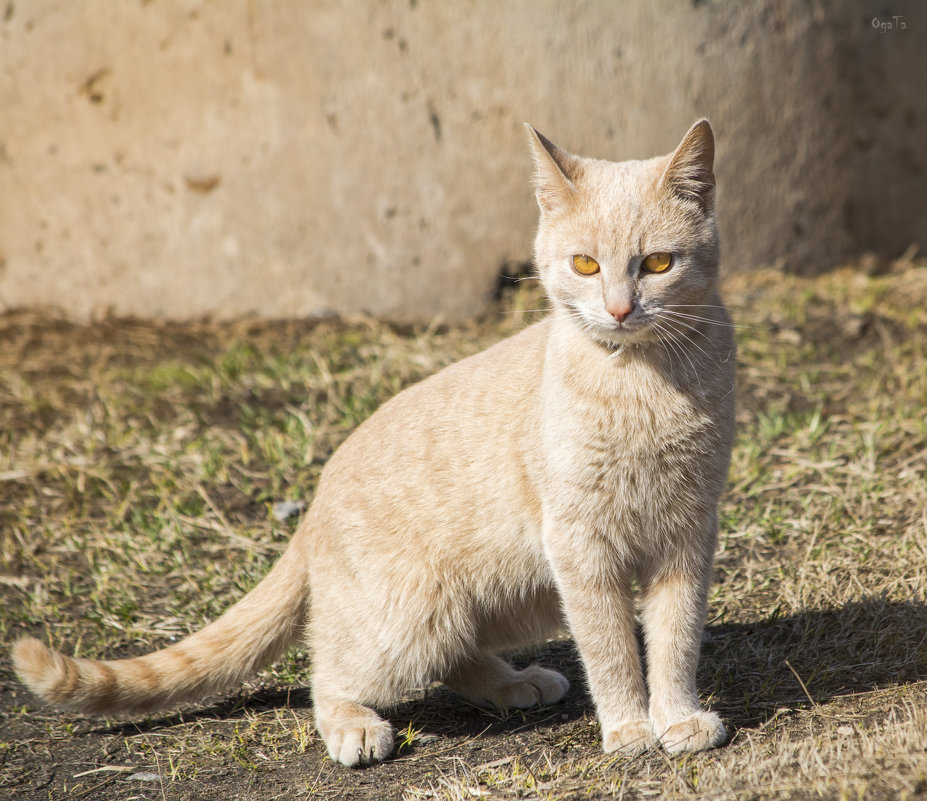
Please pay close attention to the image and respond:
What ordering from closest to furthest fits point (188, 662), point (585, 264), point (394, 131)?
1. point (585, 264)
2. point (188, 662)
3. point (394, 131)

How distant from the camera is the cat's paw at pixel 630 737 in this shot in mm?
2318

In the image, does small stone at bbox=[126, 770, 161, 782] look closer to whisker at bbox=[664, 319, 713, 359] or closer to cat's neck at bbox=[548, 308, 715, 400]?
cat's neck at bbox=[548, 308, 715, 400]

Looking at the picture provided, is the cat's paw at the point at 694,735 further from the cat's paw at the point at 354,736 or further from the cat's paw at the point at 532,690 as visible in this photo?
the cat's paw at the point at 354,736

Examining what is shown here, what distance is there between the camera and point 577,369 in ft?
7.82

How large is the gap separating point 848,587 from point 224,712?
2.00 meters

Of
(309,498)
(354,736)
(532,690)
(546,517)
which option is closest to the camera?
(546,517)

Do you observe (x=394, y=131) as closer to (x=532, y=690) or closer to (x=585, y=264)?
(x=585, y=264)

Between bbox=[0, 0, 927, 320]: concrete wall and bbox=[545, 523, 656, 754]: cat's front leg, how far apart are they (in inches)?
117

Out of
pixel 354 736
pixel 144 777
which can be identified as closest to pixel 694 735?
pixel 354 736

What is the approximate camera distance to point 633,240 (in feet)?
7.32

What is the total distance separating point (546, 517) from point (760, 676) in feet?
2.77

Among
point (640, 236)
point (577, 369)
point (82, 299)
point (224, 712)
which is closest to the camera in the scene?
point (640, 236)

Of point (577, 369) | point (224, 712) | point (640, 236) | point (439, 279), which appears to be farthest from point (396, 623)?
point (439, 279)

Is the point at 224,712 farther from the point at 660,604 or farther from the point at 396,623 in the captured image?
the point at 660,604
